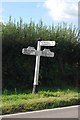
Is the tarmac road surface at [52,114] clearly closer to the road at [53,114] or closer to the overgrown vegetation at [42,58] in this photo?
the road at [53,114]

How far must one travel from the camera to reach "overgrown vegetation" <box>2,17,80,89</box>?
16.2 metres

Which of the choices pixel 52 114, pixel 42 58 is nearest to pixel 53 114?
pixel 52 114

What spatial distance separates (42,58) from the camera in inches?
695

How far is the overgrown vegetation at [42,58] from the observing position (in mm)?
16188

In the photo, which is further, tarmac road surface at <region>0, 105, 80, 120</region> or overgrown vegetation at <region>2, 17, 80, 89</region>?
overgrown vegetation at <region>2, 17, 80, 89</region>

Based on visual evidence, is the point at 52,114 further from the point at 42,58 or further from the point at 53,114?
the point at 42,58

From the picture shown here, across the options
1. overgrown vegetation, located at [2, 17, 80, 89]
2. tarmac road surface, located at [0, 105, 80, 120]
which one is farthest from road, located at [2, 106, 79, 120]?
overgrown vegetation, located at [2, 17, 80, 89]

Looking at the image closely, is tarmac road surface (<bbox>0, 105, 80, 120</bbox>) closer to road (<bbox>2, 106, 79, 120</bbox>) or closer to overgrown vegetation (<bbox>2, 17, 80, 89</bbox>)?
road (<bbox>2, 106, 79, 120</bbox>)

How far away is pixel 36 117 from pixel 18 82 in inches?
299

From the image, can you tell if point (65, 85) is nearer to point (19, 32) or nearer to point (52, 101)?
point (19, 32)

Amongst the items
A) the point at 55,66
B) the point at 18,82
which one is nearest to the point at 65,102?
the point at 18,82

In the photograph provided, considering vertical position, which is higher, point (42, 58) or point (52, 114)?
point (42, 58)

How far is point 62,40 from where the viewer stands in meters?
18.5

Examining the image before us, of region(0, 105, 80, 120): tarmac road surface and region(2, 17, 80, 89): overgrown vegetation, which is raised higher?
region(2, 17, 80, 89): overgrown vegetation
